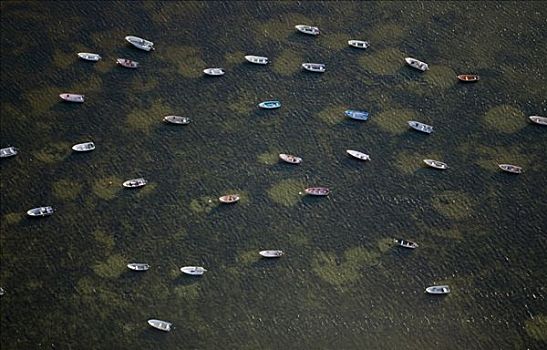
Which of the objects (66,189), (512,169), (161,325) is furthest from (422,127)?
(66,189)

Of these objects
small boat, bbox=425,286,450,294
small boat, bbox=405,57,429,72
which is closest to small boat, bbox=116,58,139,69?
small boat, bbox=405,57,429,72

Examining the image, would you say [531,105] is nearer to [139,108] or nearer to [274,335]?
[274,335]

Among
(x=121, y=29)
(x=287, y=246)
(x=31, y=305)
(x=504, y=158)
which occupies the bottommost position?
(x=31, y=305)

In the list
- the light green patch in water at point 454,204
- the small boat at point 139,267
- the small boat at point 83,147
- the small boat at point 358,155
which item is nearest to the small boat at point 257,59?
the small boat at point 358,155

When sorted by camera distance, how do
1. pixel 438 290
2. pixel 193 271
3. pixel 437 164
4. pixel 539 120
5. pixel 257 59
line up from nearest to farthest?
pixel 438 290
pixel 193 271
pixel 437 164
pixel 539 120
pixel 257 59

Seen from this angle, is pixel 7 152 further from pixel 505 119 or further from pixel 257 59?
pixel 505 119

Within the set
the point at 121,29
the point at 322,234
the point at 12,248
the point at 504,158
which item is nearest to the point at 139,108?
the point at 121,29

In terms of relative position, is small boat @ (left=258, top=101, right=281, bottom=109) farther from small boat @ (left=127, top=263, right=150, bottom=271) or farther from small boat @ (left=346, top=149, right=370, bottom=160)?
small boat @ (left=127, top=263, right=150, bottom=271)
